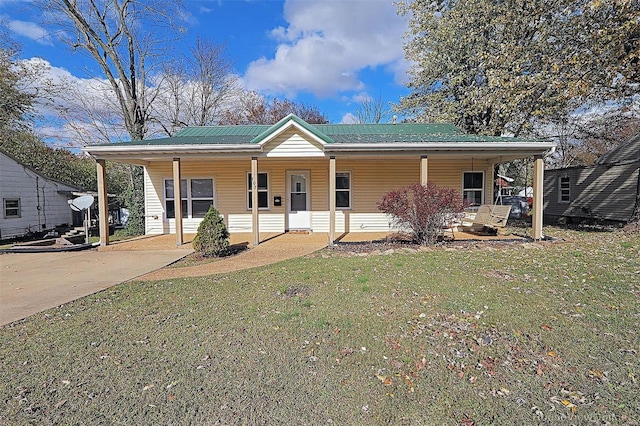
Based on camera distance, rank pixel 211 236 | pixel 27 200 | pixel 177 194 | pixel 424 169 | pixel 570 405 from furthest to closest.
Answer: pixel 27 200 < pixel 177 194 < pixel 424 169 < pixel 211 236 < pixel 570 405

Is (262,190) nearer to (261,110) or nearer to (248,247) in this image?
(248,247)

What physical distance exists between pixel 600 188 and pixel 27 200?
958 inches

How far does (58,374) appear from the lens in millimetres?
2863

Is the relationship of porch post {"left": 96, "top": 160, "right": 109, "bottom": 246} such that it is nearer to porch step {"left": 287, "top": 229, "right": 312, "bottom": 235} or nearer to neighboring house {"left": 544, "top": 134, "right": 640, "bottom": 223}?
porch step {"left": 287, "top": 229, "right": 312, "bottom": 235}

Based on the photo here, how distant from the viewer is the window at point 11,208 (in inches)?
470

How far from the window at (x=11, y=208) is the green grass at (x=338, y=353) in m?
10.7

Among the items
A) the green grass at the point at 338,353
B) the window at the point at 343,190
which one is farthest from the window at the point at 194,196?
the green grass at the point at 338,353

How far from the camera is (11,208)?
1215cm

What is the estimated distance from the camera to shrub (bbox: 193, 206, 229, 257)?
785 cm

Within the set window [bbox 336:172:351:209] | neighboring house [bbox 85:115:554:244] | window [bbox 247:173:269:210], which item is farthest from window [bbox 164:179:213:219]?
window [bbox 336:172:351:209]

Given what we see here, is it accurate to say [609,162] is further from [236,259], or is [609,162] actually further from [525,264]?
[236,259]

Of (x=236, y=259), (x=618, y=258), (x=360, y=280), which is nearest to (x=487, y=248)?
(x=618, y=258)

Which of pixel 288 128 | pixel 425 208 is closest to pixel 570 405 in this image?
pixel 425 208

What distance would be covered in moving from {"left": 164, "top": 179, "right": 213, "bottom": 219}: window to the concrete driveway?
3163mm
